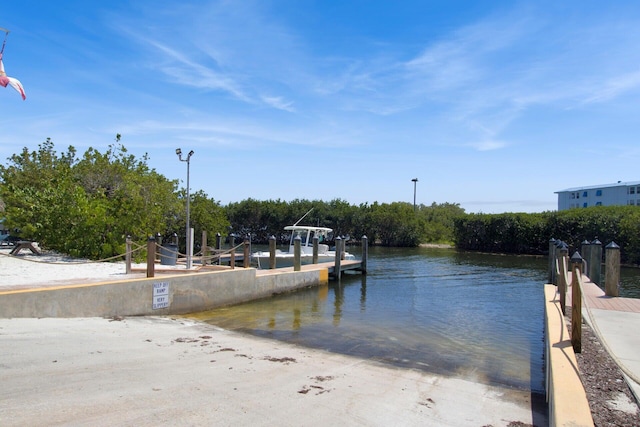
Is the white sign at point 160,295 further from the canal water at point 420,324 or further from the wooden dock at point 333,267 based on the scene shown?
the wooden dock at point 333,267

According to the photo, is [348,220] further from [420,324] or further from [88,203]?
[420,324]

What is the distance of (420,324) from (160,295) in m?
7.27

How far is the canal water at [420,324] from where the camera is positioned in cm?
952

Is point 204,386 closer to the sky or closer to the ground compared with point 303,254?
closer to the ground

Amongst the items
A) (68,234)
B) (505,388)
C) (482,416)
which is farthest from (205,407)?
(68,234)

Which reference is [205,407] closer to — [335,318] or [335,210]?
[335,318]

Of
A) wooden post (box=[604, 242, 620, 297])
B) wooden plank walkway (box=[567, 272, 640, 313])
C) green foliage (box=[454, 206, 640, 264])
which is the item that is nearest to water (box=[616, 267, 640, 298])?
green foliage (box=[454, 206, 640, 264])

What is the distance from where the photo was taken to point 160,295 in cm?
1206

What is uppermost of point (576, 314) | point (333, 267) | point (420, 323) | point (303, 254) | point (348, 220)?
point (348, 220)

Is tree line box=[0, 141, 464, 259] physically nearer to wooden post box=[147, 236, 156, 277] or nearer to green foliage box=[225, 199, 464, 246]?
wooden post box=[147, 236, 156, 277]

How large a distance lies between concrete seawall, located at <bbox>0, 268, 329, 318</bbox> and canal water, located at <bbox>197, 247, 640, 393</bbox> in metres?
0.50

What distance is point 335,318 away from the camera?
14.5m

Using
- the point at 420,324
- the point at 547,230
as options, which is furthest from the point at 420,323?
the point at 547,230

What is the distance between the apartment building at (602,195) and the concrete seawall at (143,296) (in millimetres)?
68441
